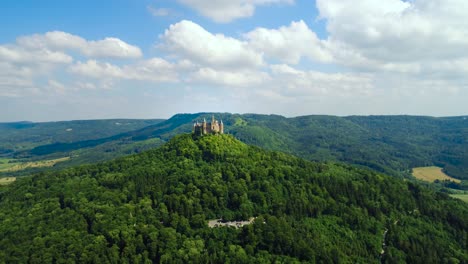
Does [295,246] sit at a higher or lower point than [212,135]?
lower

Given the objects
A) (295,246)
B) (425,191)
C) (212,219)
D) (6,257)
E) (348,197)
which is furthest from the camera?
(425,191)

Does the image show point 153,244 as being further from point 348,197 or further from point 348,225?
point 348,197

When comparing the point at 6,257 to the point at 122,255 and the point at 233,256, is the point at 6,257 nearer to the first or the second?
the point at 122,255

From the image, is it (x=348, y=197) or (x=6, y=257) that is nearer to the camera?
(x=6, y=257)

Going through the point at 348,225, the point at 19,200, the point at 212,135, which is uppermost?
the point at 212,135

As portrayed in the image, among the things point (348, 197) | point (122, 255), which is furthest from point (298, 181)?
point (122, 255)

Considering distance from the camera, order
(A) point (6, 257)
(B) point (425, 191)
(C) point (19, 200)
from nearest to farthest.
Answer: (A) point (6, 257), (C) point (19, 200), (B) point (425, 191)

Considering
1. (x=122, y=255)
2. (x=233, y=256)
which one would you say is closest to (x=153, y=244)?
(x=122, y=255)
